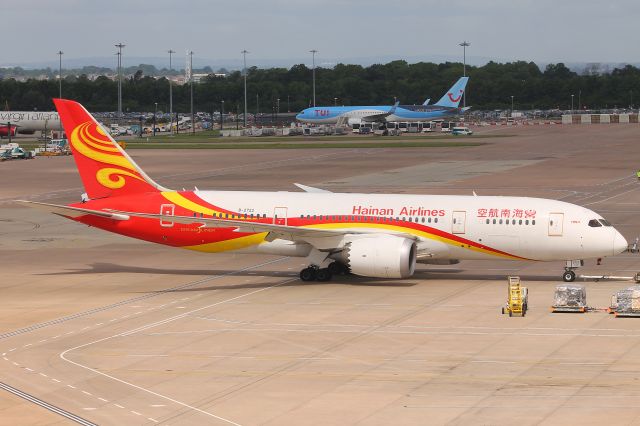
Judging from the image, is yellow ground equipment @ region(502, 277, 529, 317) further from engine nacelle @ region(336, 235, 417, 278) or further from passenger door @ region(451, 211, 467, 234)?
passenger door @ region(451, 211, 467, 234)

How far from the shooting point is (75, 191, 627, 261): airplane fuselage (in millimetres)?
52344

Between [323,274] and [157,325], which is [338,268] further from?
[157,325]

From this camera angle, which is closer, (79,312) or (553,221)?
(79,312)

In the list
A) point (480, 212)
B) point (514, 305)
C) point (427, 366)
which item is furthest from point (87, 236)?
point (427, 366)

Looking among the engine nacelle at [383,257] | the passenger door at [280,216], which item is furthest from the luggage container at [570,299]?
the passenger door at [280,216]

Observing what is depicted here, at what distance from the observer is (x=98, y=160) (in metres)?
57.8

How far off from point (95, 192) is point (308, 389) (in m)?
26.1

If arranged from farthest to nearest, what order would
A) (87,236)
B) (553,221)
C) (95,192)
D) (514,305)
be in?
(87,236) < (95,192) < (553,221) < (514,305)

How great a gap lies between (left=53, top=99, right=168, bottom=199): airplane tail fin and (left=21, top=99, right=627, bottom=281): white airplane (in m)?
0.05

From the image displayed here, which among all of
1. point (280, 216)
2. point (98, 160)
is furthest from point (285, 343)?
point (98, 160)

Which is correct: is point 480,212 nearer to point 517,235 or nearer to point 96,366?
point 517,235

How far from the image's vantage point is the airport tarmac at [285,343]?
33.0 metres

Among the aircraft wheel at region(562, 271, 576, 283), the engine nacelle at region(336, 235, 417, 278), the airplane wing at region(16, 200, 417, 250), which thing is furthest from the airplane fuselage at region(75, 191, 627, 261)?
the engine nacelle at region(336, 235, 417, 278)

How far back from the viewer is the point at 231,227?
2128 inches
